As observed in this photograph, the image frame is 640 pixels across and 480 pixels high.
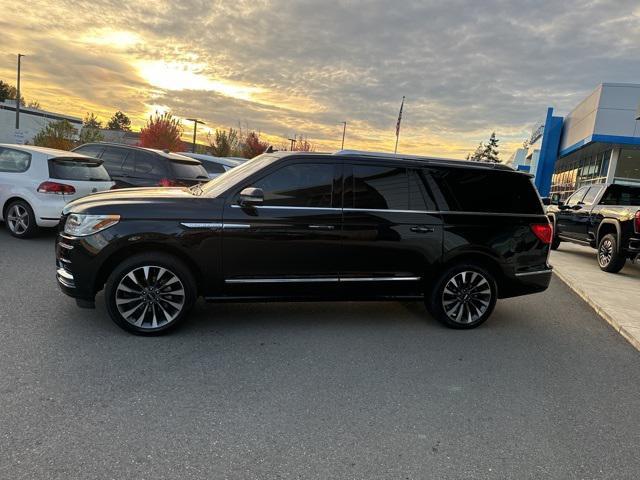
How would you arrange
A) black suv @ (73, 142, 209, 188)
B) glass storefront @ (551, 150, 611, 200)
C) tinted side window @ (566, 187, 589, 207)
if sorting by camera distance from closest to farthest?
black suv @ (73, 142, 209, 188)
tinted side window @ (566, 187, 589, 207)
glass storefront @ (551, 150, 611, 200)

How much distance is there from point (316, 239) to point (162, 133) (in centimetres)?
5325

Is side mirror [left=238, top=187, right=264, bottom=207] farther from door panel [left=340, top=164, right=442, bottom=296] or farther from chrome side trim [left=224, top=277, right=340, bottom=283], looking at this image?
door panel [left=340, top=164, right=442, bottom=296]

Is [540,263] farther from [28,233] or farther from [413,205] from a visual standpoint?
[28,233]

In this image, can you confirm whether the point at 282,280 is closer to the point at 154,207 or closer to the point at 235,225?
the point at 235,225

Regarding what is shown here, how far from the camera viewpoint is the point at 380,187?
16.6 feet

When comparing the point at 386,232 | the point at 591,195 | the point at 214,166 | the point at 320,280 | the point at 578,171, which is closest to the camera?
the point at 320,280

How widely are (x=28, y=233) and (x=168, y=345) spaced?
5.70 meters

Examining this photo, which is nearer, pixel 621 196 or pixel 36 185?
pixel 36 185

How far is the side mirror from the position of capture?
14.9 feet

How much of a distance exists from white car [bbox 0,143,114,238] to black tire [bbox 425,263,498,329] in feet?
21.6

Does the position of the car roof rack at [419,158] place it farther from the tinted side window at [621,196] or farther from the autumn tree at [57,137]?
the autumn tree at [57,137]

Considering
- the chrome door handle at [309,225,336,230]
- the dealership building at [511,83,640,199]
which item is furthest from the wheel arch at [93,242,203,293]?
the dealership building at [511,83,640,199]


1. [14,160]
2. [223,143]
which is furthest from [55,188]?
[223,143]

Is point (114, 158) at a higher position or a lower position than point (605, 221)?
higher
